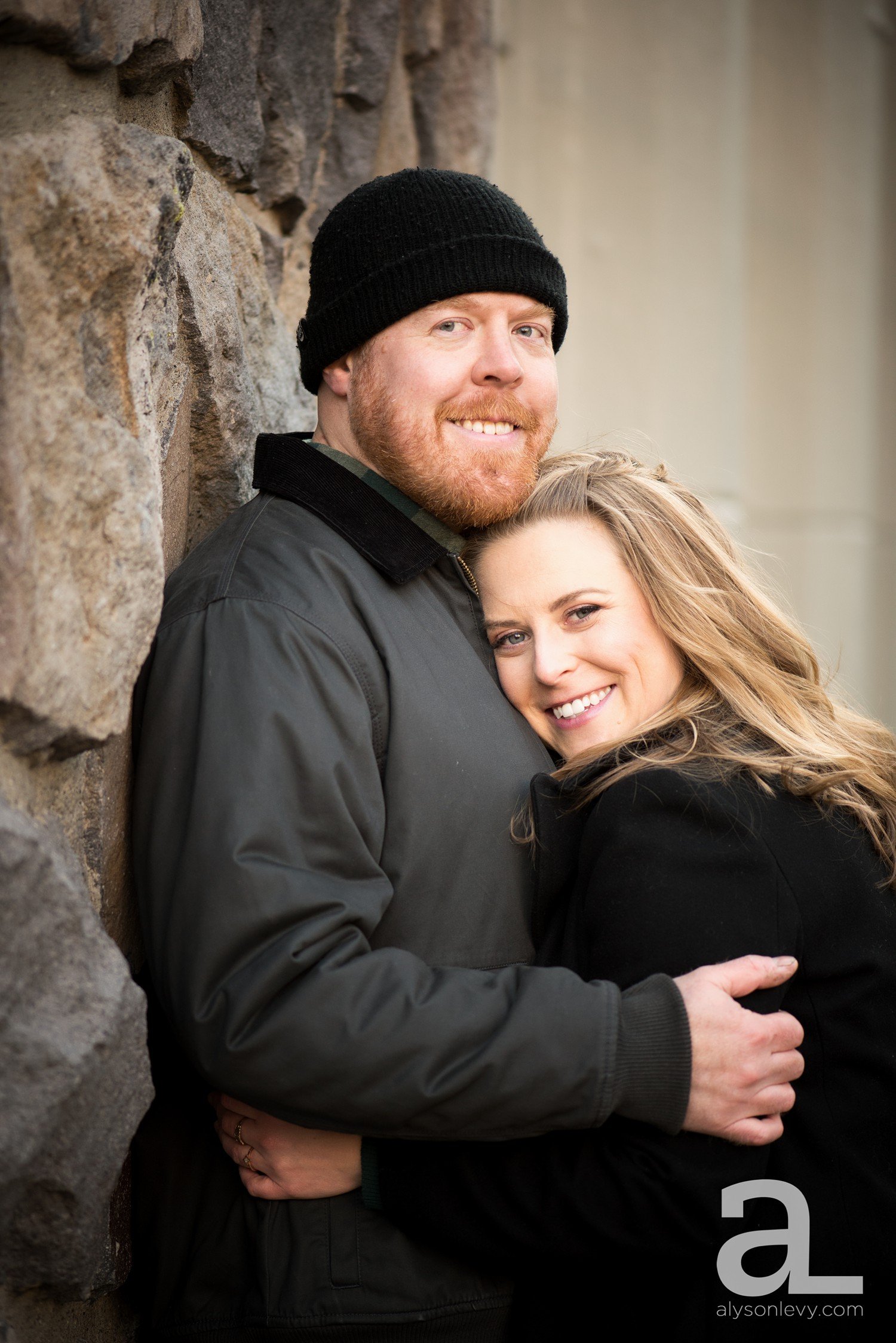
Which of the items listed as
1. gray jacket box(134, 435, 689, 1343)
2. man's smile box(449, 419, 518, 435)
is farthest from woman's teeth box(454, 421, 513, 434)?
gray jacket box(134, 435, 689, 1343)

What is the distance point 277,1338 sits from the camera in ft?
5.12

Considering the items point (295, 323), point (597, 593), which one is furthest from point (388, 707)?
point (295, 323)

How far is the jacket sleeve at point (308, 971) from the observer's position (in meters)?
1.38

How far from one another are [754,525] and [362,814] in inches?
131

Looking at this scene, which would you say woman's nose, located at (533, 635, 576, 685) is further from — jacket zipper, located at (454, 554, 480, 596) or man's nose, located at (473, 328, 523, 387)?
man's nose, located at (473, 328, 523, 387)

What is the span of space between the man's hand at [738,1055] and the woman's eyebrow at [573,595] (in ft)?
2.34

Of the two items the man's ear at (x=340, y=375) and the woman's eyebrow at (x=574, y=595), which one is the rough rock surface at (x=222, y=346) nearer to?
the man's ear at (x=340, y=375)

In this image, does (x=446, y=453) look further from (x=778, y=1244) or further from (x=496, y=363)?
(x=778, y=1244)

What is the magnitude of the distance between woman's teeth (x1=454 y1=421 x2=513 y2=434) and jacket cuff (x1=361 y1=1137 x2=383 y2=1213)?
3.86 ft

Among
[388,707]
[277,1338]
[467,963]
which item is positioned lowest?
[277,1338]

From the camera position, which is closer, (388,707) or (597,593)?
(388,707)

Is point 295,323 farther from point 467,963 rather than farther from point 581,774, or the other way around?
point 467,963

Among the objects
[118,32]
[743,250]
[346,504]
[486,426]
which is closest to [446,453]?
[486,426]

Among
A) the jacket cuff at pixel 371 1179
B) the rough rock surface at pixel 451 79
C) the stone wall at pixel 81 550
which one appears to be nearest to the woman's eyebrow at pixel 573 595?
the stone wall at pixel 81 550
